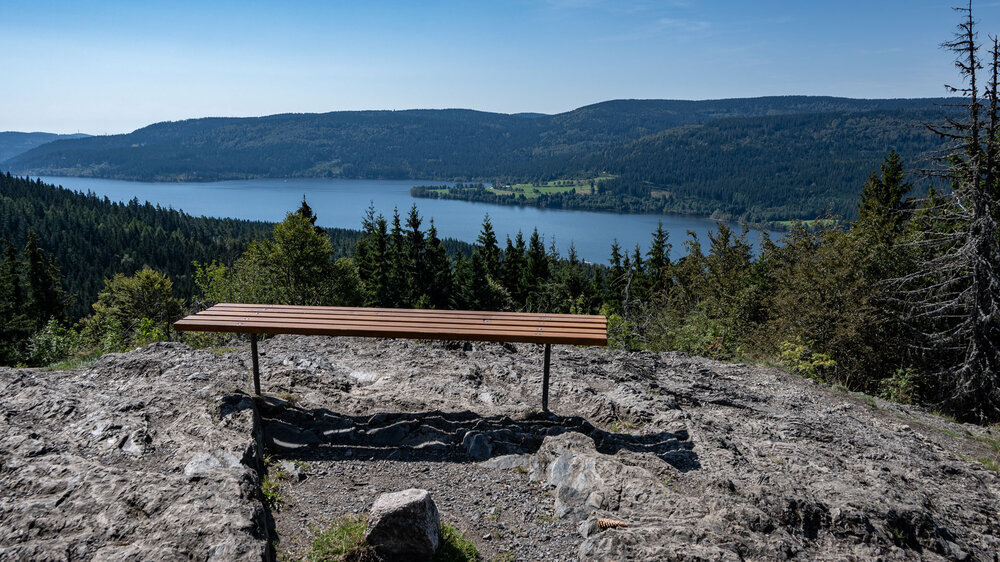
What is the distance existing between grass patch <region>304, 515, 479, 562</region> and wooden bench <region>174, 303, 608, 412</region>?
2.04 metres

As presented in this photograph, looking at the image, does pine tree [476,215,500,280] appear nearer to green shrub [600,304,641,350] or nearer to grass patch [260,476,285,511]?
green shrub [600,304,641,350]

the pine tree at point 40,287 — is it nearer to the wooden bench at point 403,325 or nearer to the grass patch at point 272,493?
the wooden bench at point 403,325

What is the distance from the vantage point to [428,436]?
5.78 meters

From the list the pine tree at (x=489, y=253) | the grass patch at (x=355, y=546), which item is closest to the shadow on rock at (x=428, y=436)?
the grass patch at (x=355, y=546)

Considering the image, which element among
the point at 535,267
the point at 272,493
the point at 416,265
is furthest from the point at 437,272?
the point at 272,493

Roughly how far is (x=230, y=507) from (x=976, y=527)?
5.65 m

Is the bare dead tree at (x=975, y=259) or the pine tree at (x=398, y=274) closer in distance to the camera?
the bare dead tree at (x=975, y=259)

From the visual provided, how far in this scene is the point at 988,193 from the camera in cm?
1107

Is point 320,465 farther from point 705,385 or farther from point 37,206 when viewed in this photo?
point 37,206

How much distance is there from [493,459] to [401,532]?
177 centimetres

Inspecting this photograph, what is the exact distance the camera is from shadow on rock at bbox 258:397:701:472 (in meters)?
5.45

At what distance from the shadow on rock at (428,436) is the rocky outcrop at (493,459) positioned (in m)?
0.02

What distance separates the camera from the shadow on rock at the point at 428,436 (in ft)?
17.9

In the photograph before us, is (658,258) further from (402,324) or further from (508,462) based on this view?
(508,462)
